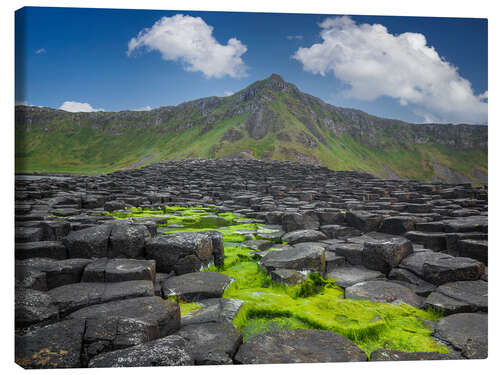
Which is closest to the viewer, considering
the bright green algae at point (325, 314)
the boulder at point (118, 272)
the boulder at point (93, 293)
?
the bright green algae at point (325, 314)

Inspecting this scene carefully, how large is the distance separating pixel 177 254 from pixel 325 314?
7.88 feet

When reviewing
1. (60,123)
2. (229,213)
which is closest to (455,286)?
(229,213)

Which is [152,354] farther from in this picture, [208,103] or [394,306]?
[208,103]

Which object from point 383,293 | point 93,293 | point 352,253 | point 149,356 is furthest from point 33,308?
point 352,253

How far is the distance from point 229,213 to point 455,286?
8551mm

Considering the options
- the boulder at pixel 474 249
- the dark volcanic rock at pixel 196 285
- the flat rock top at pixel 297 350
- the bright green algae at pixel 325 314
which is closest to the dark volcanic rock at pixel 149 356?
the flat rock top at pixel 297 350

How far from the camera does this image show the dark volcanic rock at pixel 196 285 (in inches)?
156

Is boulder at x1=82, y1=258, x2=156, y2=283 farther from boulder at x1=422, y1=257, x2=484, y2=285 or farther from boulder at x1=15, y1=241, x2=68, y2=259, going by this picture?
boulder at x1=422, y1=257, x2=484, y2=285

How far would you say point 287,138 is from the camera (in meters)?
70.1

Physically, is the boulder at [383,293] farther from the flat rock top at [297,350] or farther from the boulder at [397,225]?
the boulder at [397,225]

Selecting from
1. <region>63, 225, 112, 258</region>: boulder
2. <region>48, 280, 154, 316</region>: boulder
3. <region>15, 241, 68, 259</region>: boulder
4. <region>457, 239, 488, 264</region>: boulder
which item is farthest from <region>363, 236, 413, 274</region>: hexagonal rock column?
<region>15, 241, 68, 259</region>: boulder

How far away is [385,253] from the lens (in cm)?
514

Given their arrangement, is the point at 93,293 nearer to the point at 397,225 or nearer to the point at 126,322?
the point at 126,322

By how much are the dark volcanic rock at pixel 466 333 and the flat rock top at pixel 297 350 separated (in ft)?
3.66
